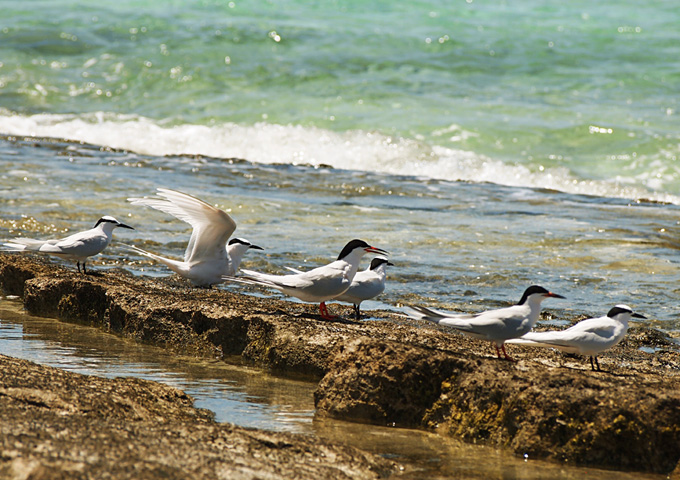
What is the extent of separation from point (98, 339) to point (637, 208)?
8.00m

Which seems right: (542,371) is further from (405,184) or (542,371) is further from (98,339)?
(405,184)

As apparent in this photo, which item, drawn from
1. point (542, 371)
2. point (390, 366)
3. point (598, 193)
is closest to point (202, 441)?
point (390, 366)

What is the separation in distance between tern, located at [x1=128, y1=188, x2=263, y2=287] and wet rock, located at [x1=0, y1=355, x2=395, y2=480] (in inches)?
86.2

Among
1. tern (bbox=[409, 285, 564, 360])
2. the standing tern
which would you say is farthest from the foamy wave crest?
tern (bbox=[409, 285, 564, 360])

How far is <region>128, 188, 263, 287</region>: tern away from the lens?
5.83 metres

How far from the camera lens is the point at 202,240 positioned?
19.8 feet

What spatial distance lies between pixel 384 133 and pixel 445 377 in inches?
465

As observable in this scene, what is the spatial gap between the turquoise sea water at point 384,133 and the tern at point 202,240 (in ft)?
3.98

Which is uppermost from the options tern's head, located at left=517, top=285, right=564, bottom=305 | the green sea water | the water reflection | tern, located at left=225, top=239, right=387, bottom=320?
the green sea water

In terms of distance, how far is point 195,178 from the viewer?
1210cm

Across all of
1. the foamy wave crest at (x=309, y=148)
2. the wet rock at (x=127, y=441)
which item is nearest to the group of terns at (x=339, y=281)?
the wet rock at (x=127, y=441)

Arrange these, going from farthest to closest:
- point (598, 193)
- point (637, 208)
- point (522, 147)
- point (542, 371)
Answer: point (522, 147), point (598, 193), point (637, 208), point (542, 371)

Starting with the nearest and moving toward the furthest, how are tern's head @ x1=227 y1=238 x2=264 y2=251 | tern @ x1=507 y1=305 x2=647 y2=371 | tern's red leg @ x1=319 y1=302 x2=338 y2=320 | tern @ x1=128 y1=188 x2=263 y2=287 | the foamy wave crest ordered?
tern @ x1=507 y1=305 x2=647 y2=371 → tern's red leg @ x1=319 y1=302 x2=338 y2=320 → tern @ x1=128 y1=188 x2=263 y2=287 → tern's head @ x1=227 y1=238 x2=264 y2=251 → the foamy wave crest

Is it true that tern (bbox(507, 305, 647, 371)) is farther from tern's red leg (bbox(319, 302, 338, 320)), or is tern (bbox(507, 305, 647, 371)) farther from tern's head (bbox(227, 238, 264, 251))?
tern's head (bbox(227, 238, 264, 251))
